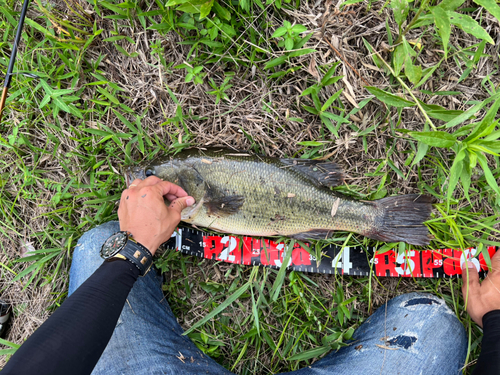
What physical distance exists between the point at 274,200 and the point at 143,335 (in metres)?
1.75

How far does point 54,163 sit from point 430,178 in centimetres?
412

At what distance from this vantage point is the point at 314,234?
3.16 metres

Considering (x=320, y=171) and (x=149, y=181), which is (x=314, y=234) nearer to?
(x=320, y=171)

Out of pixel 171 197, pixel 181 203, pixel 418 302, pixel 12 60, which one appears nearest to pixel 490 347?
pixel 418 302

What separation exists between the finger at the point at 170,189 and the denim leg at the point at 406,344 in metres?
2.09

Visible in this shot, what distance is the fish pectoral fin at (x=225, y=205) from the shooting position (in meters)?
3.06

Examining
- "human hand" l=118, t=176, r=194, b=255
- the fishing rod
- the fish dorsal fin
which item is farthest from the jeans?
the fishing rod

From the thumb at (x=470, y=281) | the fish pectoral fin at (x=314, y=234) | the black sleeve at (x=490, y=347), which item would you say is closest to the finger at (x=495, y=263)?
the thumb at (x=470, y=281)

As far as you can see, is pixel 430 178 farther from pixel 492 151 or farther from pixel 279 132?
pixel 279 132

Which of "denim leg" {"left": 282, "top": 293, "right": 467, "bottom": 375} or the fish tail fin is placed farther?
the fish tail fin

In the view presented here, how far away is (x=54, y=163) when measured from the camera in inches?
140

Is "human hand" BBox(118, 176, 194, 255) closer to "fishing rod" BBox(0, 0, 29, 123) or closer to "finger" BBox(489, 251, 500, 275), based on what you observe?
"fishing rod" BBox(0, 0, 29, 123)

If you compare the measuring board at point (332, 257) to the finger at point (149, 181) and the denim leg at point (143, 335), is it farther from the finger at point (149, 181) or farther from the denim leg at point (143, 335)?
the finger at point (149, 181)

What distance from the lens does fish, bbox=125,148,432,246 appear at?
3055 mm
